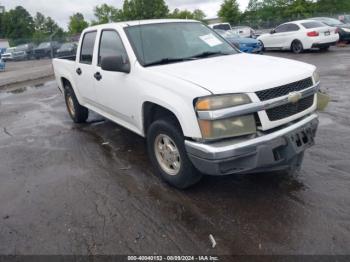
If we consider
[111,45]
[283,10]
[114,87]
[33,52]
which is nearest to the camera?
[114,87]

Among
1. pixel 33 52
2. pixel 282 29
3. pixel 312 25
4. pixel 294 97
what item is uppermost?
pixel 312 25

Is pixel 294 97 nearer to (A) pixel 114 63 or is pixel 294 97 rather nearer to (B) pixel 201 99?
(B) pixel 201 99

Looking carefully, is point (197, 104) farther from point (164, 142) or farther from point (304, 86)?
point (304, 86)

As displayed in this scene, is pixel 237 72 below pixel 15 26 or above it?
below

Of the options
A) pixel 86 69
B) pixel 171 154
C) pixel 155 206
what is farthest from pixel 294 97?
pixel 86 69

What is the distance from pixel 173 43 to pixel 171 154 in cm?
157

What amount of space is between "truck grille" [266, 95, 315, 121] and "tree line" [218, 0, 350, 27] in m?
51.7

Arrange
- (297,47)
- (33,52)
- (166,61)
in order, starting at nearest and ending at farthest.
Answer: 1. (166,61)
2. (297,47)
3. (33,52)

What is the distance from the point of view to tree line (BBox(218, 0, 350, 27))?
55344 mm

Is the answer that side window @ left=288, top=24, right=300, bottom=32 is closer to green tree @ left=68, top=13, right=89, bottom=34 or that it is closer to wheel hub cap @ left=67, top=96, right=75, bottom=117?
wheel hub cap @ left=67, top=96, right=75, bottom=117

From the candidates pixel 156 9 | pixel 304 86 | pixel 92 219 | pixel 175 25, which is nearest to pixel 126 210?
pixel 92 219

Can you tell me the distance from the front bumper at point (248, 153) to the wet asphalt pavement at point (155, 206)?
0.51 m

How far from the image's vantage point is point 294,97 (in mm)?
3443

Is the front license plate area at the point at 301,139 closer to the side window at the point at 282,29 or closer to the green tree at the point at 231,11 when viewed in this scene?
the side window at the point at 282,29
